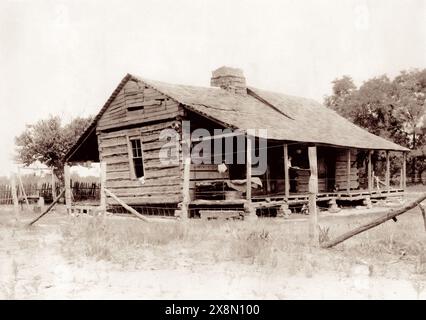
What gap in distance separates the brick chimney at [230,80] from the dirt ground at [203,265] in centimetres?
1232

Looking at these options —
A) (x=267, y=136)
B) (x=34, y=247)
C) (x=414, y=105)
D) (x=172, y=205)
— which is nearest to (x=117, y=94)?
(x=172, y=205)

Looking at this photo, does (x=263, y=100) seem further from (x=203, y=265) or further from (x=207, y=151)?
(x=203, y=265)

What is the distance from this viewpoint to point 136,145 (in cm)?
1931

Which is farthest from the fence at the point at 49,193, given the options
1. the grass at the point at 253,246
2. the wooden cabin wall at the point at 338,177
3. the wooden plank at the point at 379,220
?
the wooden plank at the point at 379,220

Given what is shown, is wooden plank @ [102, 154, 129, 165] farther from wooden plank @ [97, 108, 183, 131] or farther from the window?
wooden plank @ [97, 108, 183, 131]

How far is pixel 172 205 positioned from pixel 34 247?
8555mm

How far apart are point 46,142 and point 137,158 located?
1484 centimetres

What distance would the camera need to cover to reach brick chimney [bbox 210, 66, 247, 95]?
22609 millimetres

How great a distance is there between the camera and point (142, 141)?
18.5m

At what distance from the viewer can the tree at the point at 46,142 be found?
32094 mm

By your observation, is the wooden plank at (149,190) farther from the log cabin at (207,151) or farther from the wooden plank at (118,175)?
the wooden plank at (118,175)

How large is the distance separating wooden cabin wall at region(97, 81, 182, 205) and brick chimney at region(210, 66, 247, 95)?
17.5 ft

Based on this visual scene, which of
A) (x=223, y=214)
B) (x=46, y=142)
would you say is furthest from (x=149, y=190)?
(x=46, y=142)

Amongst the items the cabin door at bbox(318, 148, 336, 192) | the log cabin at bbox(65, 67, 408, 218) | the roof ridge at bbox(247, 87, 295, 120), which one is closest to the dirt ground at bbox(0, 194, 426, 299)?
the log cabin at bbox(65, 67, 408, 218)
